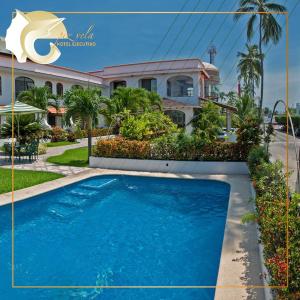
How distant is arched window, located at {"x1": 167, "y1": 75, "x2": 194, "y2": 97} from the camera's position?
39.2 metres

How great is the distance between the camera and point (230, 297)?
4.61 meters

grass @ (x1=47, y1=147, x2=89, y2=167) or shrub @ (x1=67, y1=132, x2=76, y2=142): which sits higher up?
shrub @ (x1=67, y1=132, x2=76, y2=142)

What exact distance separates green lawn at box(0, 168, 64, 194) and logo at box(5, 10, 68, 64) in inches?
302

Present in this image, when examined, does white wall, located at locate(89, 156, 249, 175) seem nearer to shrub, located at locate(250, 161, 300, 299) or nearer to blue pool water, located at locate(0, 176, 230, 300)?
blue pool water, located at locate(0, 176, 230, 300)

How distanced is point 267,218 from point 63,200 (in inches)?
305

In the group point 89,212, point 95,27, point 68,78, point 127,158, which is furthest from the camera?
point 68,78

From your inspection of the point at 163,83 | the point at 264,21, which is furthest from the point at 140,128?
the point at 163,83

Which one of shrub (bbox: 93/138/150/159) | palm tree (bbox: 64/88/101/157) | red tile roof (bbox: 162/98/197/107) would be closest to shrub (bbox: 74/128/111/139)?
red tile roof (bbox: 162/98/197/107)

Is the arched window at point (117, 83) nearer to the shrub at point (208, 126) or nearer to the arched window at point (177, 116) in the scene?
the arched window at point (177, 116)

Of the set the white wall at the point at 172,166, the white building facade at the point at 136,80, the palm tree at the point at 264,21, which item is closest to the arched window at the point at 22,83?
the white building facade at the point at 136,80

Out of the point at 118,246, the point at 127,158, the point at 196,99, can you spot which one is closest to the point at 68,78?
the point at 196,99

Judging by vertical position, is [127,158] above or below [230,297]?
above

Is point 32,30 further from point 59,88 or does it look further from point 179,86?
point 179,86

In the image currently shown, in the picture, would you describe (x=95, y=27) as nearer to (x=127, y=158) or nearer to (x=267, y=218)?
(x=267, y=218)
